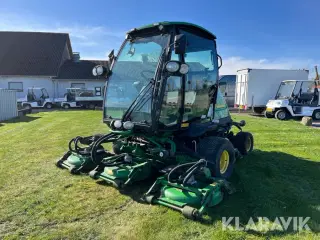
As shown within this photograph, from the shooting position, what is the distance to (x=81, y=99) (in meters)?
22.5

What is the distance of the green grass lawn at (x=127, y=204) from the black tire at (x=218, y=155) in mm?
247

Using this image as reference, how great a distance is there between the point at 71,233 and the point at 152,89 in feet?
7.04

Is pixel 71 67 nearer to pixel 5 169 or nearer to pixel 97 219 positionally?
pixel 5 169

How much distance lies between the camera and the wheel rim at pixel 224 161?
4809 mm

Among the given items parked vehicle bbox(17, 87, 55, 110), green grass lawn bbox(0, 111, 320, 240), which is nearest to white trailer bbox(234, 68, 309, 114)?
green grass lawn bbox(0, 111, 320, 240)

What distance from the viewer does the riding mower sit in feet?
12.6

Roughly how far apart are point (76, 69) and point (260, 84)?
666 inches

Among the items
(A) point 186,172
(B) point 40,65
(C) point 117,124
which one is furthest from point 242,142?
(B) point 40,65

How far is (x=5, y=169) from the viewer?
547 centimetres

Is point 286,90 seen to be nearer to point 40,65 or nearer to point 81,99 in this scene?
point 81,99

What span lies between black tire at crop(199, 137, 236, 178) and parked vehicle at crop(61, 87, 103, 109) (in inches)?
734

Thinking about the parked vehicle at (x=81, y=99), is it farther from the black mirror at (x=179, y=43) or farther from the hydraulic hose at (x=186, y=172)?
the hydraulic hose at (x=186, y=172)

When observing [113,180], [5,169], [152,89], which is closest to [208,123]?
[152,89]

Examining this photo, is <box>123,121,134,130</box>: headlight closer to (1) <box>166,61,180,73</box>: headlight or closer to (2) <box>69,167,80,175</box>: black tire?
(1) <box>166,61,180,73</box>: headlight
